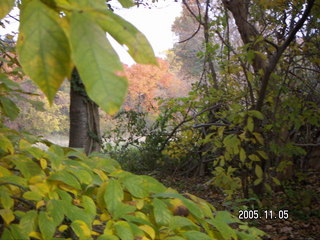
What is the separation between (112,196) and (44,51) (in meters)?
0.57

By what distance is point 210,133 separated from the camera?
4.28 metres

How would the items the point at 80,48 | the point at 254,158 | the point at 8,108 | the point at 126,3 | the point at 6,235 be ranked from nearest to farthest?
the point at 80,48, the point at 126,3, the point at 6,235, the point at 8,108, the point at 254,158

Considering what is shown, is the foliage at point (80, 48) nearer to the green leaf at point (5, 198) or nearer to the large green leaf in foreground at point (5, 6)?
the large green leaf in foreground at point (5, 6)

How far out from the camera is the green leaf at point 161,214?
836 mm

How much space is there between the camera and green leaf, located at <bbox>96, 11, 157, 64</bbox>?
→ 0.34 m

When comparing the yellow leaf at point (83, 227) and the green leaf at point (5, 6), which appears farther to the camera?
the yellow leaf at point (83, 227)

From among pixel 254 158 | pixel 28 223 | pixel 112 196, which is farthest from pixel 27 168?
pixel 254 158

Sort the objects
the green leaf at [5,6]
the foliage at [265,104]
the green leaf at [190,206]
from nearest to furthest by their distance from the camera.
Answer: the green leaf at [5,6] < the green leaf at [190,206] < the foliage at [265,104]

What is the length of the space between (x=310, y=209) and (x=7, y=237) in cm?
373

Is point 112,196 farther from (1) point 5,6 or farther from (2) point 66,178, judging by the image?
(1) point 5,6

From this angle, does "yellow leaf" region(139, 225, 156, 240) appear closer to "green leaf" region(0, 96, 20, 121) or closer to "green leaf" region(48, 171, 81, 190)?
"green leaf" region(48, 171, 81, 190)

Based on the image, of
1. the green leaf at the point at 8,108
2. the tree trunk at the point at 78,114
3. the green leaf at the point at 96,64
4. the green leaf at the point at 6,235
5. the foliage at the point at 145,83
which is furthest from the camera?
the foliage at the point at 145,83
